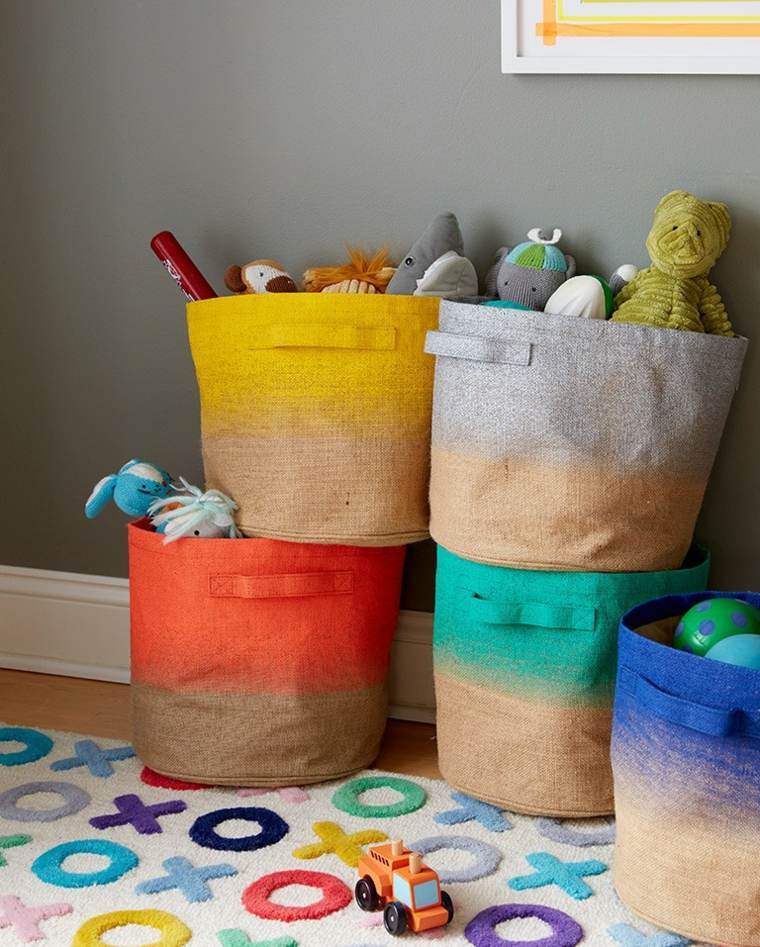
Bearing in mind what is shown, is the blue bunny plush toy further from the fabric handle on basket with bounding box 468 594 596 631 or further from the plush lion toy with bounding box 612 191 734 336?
the plush lion toy with bounding box 612 191 734 336

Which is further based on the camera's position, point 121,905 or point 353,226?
point 353,226

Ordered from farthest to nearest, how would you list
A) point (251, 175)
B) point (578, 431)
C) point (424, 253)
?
point (251, 175)
point (424, 253)
point (578, 431)

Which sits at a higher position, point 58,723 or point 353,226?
point 353,226

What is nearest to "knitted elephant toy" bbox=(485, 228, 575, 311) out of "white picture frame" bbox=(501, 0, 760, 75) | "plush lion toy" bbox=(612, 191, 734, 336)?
"plush lion toy" bbox=(612, 191, 734, 336)

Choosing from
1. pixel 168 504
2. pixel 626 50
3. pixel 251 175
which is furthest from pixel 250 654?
Answer: pixel 626 50

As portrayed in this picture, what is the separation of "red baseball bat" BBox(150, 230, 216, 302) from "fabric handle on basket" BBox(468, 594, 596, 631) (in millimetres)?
630

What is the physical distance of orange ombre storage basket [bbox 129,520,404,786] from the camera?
69.6 inches

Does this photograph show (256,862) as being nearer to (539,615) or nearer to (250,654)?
(250,654)

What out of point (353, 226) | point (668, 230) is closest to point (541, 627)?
point (668, 230)

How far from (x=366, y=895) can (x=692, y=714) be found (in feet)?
1.37

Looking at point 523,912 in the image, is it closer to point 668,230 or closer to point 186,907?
point 186,907

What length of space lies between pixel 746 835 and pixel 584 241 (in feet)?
2.94

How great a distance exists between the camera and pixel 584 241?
1.87 meters

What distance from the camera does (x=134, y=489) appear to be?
186 centimetres
